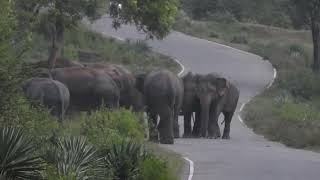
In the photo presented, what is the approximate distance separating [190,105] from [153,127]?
5687 mm

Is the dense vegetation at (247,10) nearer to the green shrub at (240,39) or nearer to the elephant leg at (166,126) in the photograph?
the green shrub at (240,39)

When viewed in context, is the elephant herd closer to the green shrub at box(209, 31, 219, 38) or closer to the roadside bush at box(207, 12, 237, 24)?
the green shrub at box(209, 31, 219, 38)

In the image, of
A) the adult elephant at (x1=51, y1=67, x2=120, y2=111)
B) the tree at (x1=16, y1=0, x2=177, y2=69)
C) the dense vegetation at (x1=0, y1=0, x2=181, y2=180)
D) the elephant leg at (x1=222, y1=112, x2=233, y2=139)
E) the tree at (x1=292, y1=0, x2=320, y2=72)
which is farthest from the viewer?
the tree at (x1=292, y1=0, x2=320, y2=72)

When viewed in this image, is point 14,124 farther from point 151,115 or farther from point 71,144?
point 151,115

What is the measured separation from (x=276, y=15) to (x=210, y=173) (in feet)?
254

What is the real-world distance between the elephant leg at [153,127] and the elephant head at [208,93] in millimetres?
3313

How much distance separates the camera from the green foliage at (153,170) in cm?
1814

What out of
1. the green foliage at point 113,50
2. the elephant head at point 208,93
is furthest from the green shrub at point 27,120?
the green foliage at point 113,50

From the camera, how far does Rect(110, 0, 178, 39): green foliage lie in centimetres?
3572

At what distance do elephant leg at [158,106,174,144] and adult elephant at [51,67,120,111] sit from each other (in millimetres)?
1540

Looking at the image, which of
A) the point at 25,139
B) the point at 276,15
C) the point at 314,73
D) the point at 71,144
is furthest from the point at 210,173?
the point at 276,15

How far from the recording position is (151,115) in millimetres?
33625

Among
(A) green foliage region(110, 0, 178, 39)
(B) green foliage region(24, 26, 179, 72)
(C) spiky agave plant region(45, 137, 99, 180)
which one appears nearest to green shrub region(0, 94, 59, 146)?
(C) spiky agave plant region(45, 137, 99, 180)

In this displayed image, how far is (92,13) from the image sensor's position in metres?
34.2
